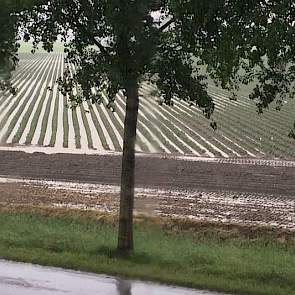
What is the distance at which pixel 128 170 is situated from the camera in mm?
12539

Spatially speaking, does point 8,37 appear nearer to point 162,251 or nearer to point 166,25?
point 166,25

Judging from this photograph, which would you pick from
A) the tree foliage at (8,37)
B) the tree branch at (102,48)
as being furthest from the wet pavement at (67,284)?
the tree branch at (102,48)

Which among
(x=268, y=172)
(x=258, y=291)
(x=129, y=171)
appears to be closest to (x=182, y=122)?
(x=268, y=172)

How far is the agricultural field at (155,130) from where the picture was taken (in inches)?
1327

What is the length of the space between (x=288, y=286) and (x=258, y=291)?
3.34 ft

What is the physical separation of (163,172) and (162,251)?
13900 millimetres

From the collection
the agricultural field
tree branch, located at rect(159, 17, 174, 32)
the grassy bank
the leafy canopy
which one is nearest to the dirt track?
the agricultural field

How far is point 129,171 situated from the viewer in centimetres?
1254

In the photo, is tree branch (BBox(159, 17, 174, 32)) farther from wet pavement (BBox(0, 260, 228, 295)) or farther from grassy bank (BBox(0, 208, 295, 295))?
wet pavement (BBox(0, 260, 228, 295))

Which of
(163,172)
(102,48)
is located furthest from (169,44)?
(163,172)

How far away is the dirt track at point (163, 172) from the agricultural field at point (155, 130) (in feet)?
8.84

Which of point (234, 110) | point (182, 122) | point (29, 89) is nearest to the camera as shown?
point (182, 122)

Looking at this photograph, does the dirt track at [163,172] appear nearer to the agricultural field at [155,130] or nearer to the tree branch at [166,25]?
the agricultural field at [155,130]

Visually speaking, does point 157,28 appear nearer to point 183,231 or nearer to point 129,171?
point 129,171
